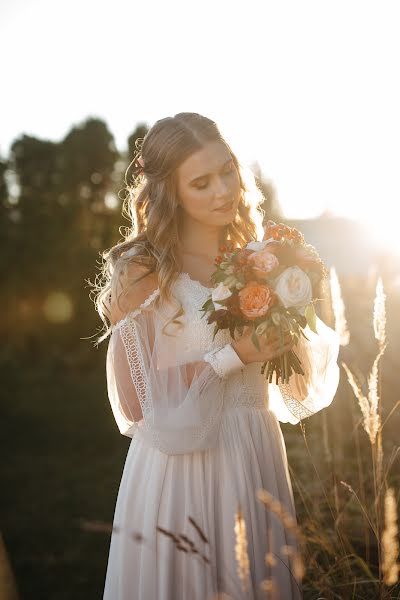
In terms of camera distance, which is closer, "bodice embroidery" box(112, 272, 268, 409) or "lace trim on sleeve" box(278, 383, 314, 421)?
"bodice embroidery" box(112, 272, 268, 409)

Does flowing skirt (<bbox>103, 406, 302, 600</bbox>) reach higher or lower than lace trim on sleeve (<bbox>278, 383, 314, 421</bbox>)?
lower

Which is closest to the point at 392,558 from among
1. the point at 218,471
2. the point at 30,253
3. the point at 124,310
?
the point at 218,471

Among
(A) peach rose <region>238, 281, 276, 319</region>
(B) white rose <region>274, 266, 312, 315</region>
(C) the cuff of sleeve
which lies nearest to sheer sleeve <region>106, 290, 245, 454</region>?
(C) the cuff of sleeve

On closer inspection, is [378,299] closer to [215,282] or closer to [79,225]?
[215,282]

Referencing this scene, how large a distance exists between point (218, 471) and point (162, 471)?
234 millimetres

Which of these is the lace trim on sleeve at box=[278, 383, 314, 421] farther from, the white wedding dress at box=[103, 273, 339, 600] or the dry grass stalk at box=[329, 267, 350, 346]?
the dry grass stalk at box=[329, 267, 350, 346]

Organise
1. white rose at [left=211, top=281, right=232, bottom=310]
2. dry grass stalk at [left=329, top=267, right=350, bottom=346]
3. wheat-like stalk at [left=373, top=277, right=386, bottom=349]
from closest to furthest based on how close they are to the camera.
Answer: white rose at [left=211, top=281, right=232, bottom=310] → wheat-like stalk at [left=373, top=277, right=386, bottom=349] → dry grass stalk at [left=329, top=267, right=350, bottom=346]

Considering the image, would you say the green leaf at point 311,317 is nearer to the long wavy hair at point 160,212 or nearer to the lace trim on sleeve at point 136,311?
the long wavy hair at point 160,212

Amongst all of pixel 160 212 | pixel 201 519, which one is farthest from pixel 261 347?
pixel 160 212

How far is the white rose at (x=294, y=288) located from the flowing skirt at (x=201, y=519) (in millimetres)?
622

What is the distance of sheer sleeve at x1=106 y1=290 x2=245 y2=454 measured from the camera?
99.7 inches

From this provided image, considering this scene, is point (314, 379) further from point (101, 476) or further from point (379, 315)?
point (101, 476)

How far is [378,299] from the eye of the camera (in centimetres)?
276

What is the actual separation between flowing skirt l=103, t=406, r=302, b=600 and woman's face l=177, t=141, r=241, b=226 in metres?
0.89
